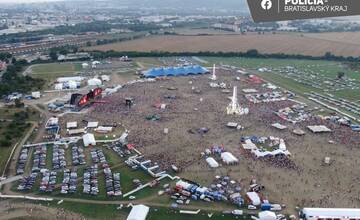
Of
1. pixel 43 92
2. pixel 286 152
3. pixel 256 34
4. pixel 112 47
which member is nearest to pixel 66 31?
pixel 112 47

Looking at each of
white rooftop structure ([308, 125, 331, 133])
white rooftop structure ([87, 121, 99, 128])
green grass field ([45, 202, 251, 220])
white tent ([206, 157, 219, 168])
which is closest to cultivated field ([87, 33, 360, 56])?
white rooftop structure ([308, 125, 331, 133])

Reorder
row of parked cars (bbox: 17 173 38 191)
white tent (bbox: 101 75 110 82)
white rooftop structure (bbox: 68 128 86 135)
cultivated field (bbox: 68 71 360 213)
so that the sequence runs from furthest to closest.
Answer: white tent (bbox: 101 75 110 82), white rooftop structure (bbox: 68 128 86 135), cultivated field (bbox: 68 71 360 213), row of parked cars (bbox: 17 173 38 191)

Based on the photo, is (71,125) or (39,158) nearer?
(39,158)

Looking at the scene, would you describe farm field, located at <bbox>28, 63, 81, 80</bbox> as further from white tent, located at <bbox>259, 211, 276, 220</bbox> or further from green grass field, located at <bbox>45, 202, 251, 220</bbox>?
white tent, located at <bbox>259, 211, 276, 220</bbox>

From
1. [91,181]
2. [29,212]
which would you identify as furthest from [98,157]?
[29,212]

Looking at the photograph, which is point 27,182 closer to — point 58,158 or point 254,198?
point 58,158

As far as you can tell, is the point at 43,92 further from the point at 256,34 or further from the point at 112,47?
the point at 256,34
